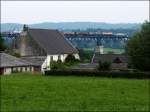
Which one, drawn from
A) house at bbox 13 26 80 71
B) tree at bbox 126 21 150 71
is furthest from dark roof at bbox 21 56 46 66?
tree at bbox 126 21 150 71

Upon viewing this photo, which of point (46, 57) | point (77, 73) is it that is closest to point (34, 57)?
point (46, 57)

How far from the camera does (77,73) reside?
5103 centimetres

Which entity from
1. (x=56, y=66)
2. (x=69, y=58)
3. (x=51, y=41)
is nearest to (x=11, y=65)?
(x=56, y=66)

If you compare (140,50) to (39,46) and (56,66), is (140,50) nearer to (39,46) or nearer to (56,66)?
(56,66)

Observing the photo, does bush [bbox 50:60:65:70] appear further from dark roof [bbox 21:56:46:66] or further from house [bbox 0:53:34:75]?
house [bbox 0:53:34:75]

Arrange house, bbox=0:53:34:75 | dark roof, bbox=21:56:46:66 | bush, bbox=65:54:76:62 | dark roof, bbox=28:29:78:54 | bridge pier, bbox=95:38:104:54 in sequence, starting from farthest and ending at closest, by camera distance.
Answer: bridge pier, bbox=95:38:104:54 < bush, bbox=65:54:76:62 < dark roof, bbox=28:29:78:54 < dark roof, bbox=21:56:46:66 < house, bbox=0:53:34:75

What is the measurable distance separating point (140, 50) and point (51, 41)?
28361 mm

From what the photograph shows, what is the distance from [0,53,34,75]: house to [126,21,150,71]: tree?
49.9ft

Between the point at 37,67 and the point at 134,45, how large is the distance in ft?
55.7

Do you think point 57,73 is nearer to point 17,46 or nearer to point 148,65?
point 148,65

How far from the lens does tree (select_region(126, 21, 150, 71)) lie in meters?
59.8

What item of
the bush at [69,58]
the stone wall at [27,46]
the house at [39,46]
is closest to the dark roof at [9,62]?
the house at [39,46]

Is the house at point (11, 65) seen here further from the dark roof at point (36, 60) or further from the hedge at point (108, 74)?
the hedge at point (108, 74)

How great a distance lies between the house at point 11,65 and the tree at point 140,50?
49.9 ft
